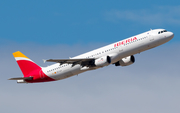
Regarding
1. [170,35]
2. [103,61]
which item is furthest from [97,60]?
[170,35]

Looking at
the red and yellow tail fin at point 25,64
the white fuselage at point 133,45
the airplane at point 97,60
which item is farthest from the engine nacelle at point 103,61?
the red and yellow tail fin at point 25,64

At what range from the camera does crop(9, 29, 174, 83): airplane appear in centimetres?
6378

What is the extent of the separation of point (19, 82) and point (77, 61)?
16.8 m

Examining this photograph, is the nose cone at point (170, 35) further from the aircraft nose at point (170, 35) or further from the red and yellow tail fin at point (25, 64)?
the red and yellow tail fin at point (25, 64)

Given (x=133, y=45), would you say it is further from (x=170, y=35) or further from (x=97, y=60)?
(x=97, y=60)

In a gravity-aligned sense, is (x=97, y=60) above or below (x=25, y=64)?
below

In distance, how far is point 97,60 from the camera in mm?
66375

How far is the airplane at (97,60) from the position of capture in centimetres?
6378

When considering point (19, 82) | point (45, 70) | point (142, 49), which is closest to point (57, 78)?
point (45, 70)

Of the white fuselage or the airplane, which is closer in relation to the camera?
the white fuselage

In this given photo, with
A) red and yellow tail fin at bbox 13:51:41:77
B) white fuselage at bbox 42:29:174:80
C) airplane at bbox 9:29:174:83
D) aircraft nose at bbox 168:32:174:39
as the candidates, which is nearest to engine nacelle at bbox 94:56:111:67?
airplane at bbox 9:29:174:83

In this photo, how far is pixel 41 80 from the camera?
246 ft

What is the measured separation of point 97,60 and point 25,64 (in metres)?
20.5

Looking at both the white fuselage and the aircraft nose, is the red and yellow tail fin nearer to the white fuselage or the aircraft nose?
the white fuselage
